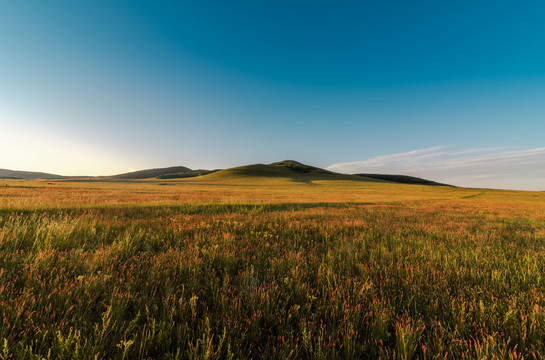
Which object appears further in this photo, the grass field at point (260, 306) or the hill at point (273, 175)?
the hill at point (273, 175)

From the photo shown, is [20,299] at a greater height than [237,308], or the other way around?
[20,299]

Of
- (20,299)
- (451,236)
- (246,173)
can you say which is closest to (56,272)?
(20,299)

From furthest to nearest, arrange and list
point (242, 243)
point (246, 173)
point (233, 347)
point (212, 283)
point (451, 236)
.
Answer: point (246, 173)
point (451, 236)
point (242, 243)
point (212, 283)
point (233, 347)

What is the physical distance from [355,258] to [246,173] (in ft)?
354

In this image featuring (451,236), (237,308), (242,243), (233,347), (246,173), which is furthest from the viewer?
(246,173)

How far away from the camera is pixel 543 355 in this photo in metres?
1.98

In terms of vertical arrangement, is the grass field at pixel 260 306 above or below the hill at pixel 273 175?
below

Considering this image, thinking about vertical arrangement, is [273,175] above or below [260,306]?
above

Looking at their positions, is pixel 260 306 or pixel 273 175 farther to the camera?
pixel 273 175

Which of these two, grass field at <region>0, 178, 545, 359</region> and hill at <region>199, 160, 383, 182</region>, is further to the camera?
hill at <region>199, 160, 383, 182</region>

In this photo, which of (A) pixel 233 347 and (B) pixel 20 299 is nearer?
(A) pixel 233 347

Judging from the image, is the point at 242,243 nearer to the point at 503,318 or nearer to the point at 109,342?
the point at 109,342

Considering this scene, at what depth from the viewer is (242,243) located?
5.01m

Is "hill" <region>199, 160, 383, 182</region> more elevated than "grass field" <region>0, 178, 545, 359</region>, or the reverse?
"hill" <region>199, 160, 383, 182</region>
